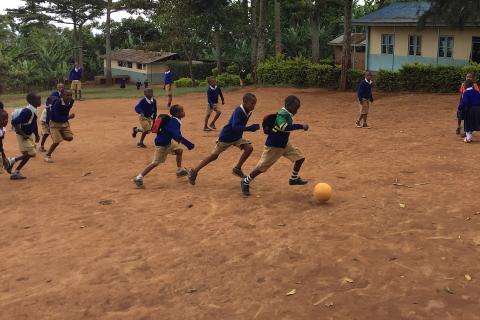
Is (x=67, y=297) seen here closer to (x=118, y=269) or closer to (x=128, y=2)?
(x=118, y=269)

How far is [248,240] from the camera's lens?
623 centimetres

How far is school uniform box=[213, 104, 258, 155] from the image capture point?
27.5 feet

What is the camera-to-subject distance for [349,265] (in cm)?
540

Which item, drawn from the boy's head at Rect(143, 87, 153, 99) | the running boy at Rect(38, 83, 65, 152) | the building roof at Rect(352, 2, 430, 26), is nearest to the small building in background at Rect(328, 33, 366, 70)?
the building roof at Rect(352, 2, 430, 26)

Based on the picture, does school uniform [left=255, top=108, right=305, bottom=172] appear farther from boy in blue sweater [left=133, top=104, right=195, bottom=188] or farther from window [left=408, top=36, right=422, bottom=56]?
window [left=408, top=36, right=422, bottom=56]

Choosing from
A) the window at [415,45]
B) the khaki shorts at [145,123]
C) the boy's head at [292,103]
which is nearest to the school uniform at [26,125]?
the khaki shorts at [145,123]

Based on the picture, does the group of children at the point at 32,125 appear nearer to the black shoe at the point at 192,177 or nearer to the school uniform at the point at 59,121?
the school uniform at the point at 59,121

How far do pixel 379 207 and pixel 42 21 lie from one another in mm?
46347

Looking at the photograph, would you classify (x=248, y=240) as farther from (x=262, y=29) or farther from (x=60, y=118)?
(x=262, y=29)

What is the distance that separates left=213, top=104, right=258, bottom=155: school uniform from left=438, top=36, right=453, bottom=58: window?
74.5ft

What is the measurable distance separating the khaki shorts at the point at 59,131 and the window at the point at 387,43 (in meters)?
24.2

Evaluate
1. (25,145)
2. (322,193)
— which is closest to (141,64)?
(25,145)

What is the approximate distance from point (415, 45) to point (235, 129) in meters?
24.3

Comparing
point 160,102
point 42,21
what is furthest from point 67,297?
point 42,21
